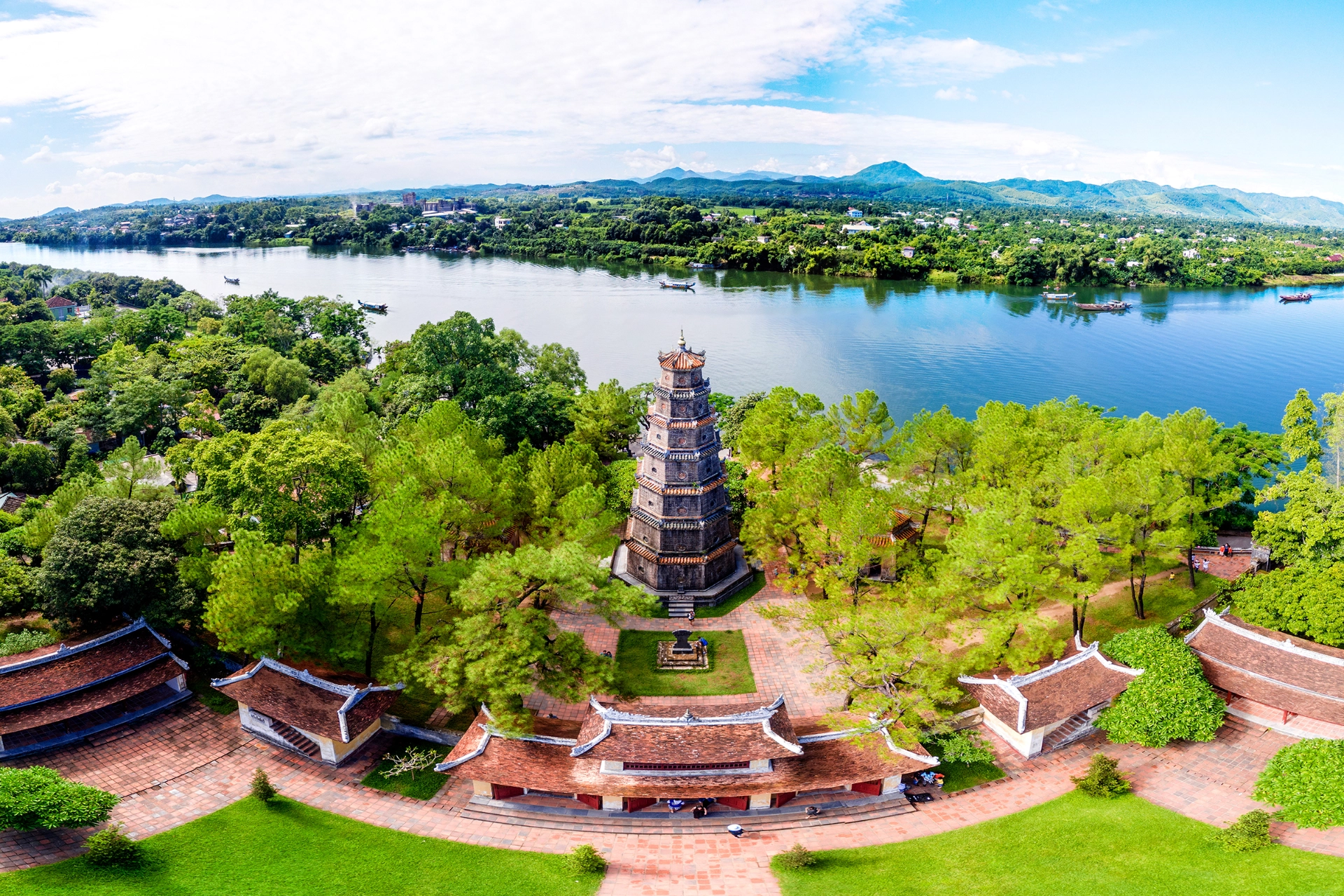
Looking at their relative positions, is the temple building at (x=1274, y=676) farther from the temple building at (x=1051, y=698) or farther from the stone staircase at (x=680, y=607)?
the stone staircase at (x=680, y=607)

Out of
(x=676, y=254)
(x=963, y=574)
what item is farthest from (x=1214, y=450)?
(x=676, y=254)

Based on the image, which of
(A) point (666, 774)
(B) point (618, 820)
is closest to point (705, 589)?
(A) point (666, 774)

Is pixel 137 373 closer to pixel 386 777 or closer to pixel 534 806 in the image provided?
pixel 386 777

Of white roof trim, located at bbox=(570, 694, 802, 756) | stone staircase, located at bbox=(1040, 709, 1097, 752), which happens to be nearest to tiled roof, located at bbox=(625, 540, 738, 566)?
white roof trim, located at bbox=(570, 694, 802, 756)

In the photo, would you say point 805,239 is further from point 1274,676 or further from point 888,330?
point 1274,676

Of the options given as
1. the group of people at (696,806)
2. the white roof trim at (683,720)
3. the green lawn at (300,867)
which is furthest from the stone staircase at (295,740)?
the group of people at (696,806)

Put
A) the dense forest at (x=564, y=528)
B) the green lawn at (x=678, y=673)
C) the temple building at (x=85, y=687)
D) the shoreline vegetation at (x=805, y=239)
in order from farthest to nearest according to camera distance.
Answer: the shoreline vegetation at (x=805, y=239), the green lawn at (x=678, y=673), the dense forest at (x=564, y=528), the temple building at (x=85, y=687)

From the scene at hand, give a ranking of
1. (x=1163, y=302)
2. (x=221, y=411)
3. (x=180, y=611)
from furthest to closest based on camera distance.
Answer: (x=1163, y=302) → (x=221, y=411) → (x=180, y=611)
